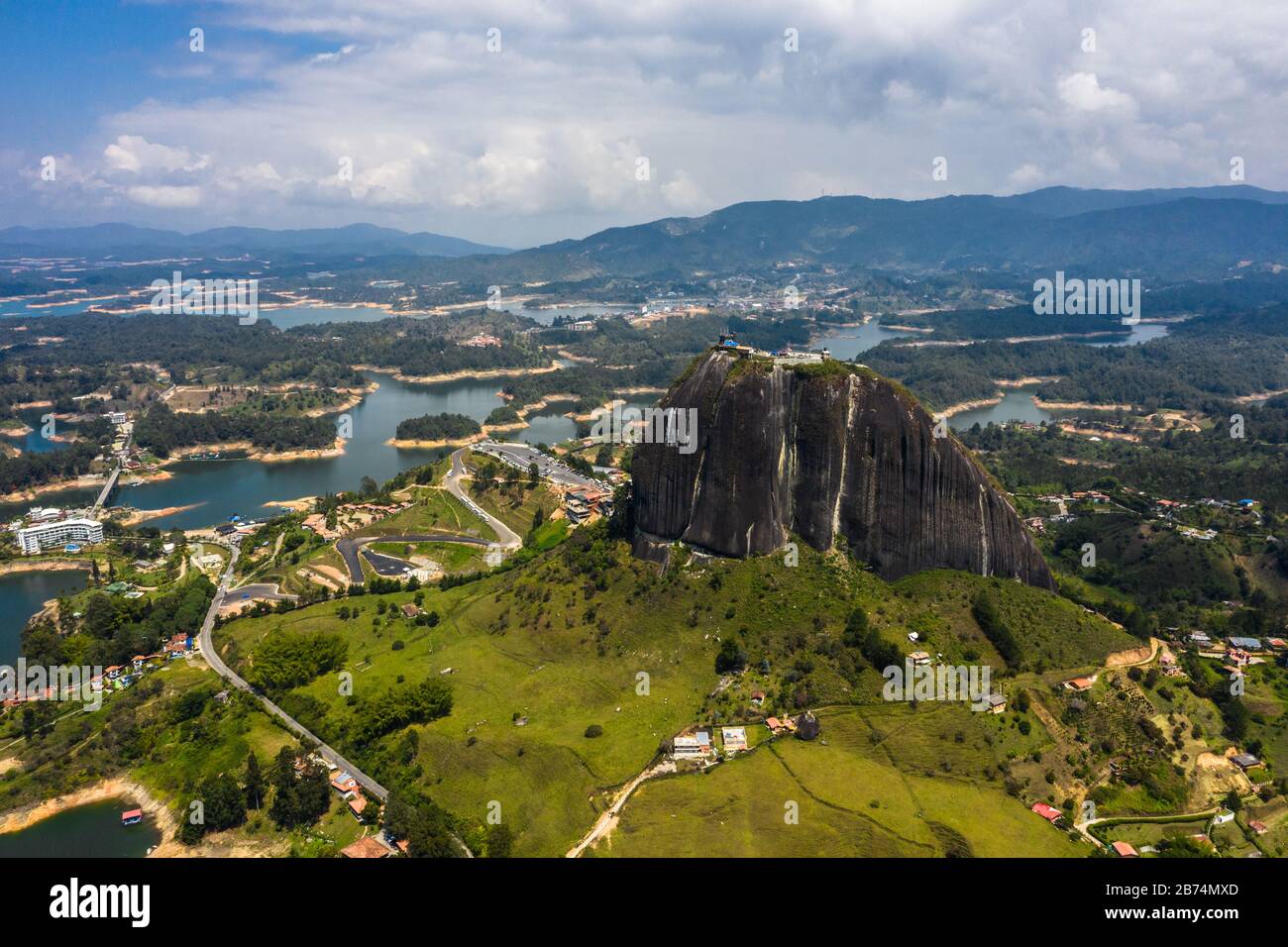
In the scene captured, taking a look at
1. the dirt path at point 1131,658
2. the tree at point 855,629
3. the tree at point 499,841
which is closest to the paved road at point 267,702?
the tree at point 499,841

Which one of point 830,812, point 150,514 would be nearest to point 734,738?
point 830,812

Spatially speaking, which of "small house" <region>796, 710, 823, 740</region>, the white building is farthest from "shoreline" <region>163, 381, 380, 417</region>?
"small house" <region>796, 710, 823, 740</region>

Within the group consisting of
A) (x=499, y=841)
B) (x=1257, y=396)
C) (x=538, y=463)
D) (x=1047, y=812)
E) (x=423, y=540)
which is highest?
(x=1257, y=396)

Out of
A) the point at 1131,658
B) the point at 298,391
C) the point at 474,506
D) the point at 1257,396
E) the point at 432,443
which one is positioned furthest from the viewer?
the point at 298,391

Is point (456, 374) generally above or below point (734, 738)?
above

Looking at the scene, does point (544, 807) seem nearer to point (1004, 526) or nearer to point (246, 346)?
point (1004, 526)

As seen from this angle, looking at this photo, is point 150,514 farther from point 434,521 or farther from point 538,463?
point 538,463

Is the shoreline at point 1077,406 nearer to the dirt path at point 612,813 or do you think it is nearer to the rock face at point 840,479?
the rock face at point 840,479
